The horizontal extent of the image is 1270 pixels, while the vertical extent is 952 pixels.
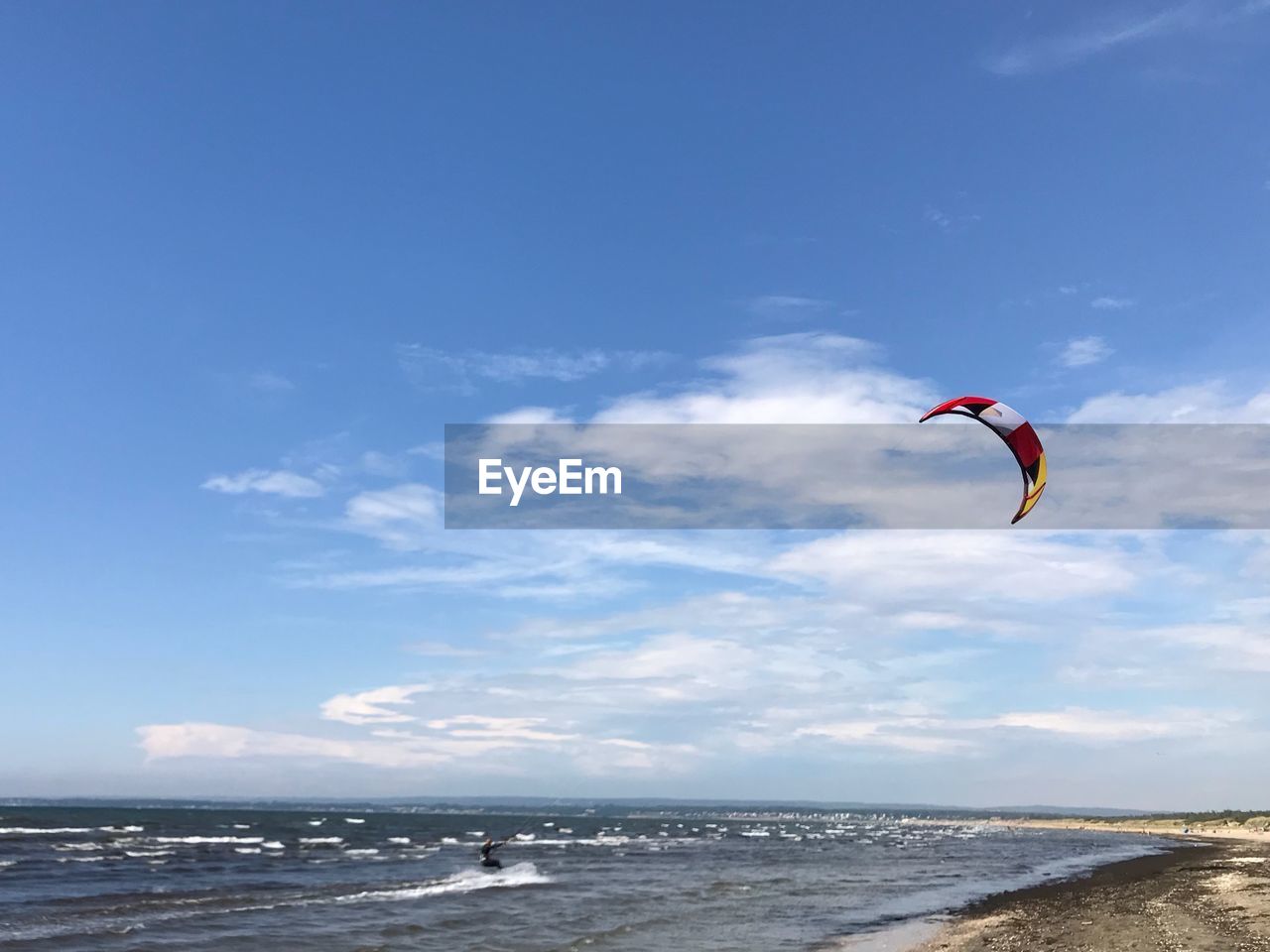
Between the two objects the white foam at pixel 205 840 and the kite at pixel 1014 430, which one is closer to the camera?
the kite at pixel 1014 430

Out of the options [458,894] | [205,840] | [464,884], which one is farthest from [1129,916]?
[205,840]

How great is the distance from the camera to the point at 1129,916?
78.4ft

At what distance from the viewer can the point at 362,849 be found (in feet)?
201

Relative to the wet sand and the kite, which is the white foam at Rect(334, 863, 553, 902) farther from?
the kite

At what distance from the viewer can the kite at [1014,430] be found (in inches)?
696

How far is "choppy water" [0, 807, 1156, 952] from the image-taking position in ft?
76.3

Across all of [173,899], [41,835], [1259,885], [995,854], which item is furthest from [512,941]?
[41,835]

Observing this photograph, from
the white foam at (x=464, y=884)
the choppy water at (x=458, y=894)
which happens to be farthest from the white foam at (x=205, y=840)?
the white foam at (x=464, y=884)

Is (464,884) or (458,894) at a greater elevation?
(458,894)

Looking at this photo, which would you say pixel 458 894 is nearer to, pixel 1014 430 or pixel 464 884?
pixel 464 884

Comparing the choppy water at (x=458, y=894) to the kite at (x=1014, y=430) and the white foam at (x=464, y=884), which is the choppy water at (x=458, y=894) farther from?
the kite at (x=1014, y=430)

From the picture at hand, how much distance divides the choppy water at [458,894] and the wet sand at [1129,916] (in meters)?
2.81

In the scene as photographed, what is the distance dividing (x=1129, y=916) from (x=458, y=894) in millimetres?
21618

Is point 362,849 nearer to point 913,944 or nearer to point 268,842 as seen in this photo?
point 268,842
